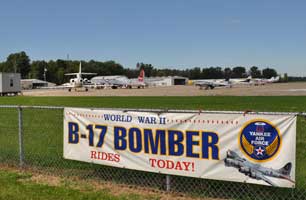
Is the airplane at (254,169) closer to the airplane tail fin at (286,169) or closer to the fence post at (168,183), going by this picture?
the airplane tail fin at (286,169)

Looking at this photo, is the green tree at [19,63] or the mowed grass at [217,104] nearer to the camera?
the mowed grass at [217,104]

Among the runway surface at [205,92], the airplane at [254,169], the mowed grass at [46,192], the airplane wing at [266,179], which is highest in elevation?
the airplane at [254,169]

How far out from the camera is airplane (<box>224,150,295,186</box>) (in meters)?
4.25

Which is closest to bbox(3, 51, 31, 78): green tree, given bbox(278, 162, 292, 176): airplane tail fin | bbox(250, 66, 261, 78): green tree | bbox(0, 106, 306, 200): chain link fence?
bbox(250, 66, 261, 78): green tree

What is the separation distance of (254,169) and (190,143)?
94 centimetres

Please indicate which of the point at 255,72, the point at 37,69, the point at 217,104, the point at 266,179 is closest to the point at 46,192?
the point at 266,179

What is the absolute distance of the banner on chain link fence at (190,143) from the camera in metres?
4.30

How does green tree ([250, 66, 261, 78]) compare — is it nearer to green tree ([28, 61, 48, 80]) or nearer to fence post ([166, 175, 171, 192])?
green tree ([28, 61, 48, 80])

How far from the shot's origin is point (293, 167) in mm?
4207

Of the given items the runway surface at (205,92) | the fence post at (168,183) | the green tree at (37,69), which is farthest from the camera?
the green tree at (37,69)

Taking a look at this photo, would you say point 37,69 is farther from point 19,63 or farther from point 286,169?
point 286,169

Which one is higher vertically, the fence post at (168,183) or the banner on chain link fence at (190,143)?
the banner on chain link fence at (190,143)

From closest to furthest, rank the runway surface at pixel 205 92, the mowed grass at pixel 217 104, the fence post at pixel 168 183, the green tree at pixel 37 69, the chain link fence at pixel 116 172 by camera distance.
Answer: the chain link fence at pixel 116 172 → the fence post at pixel 168 183 → the mowed grass at pixel 217 104 → the runway surface at pixel 205 92 → the green tree at pixel 37 69

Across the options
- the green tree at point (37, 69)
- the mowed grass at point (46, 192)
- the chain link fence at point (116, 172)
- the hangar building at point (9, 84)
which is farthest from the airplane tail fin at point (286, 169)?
the green tree at point (37, 69)
